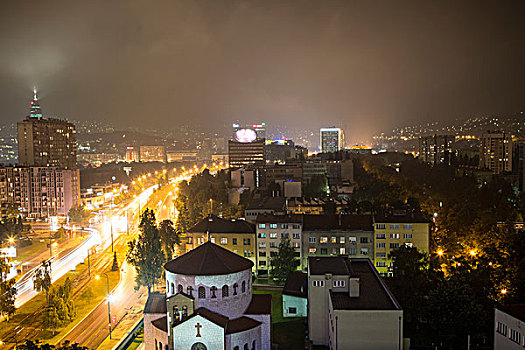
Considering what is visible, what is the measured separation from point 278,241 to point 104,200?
Result: 5984cm

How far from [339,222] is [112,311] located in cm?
2016

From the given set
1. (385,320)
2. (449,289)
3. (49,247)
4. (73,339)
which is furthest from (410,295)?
(49,247)

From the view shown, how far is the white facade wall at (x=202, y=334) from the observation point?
77.2 ft

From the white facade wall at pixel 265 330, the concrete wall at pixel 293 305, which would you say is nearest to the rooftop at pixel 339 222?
the concrete wall at pixel 293 305

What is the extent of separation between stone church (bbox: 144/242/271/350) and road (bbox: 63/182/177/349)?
526cm

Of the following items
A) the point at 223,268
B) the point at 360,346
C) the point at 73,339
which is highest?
the point at 223,268

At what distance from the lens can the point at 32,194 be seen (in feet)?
264

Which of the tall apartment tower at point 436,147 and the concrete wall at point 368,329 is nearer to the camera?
the concrete wall at point 368,329

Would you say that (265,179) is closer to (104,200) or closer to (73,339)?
(104,200)

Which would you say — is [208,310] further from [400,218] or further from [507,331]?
[400,218]

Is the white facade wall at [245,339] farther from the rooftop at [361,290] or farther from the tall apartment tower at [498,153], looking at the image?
the tall apartment tower at [498,153]

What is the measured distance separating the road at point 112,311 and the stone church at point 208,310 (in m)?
5.26

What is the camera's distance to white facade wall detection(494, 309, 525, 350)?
2148 cm

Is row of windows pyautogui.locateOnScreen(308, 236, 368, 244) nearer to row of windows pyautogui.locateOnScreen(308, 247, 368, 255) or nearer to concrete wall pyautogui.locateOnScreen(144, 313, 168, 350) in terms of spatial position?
row of windows pyautogui.locateOnScreen(308, 247, 368, 255)
